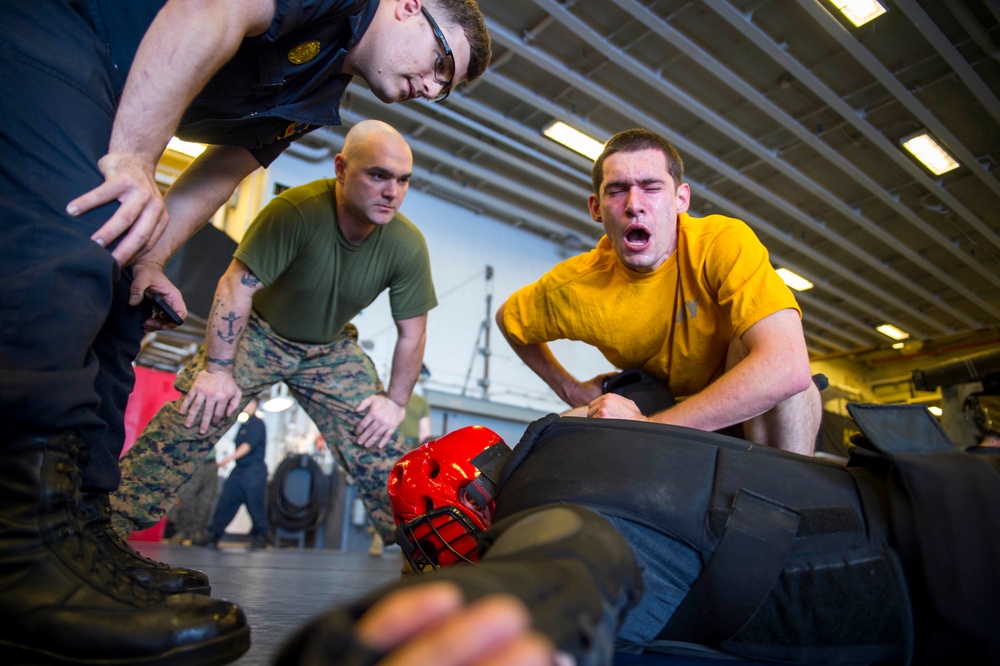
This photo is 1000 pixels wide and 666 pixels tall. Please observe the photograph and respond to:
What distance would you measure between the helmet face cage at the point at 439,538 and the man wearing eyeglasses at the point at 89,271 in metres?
0.37

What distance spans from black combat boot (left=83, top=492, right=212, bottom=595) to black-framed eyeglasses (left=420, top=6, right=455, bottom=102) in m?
1.34

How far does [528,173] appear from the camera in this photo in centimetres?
834

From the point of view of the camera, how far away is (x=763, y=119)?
6996mm

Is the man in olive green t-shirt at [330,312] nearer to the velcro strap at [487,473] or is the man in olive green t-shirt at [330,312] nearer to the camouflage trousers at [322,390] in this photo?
the camouflage trousers at [322,390]

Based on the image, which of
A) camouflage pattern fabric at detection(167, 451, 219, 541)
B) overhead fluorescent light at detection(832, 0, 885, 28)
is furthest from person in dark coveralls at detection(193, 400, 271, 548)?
overhead fluorescent light at detection(832, 0, 885, 28)

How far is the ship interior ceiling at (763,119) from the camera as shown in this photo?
5.62 metres

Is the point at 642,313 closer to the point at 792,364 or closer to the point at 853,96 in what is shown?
the point at 792,364

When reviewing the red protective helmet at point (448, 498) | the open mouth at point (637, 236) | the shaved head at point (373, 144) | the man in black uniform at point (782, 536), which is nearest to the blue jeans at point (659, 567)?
the man in black uniform at point (782, 536)

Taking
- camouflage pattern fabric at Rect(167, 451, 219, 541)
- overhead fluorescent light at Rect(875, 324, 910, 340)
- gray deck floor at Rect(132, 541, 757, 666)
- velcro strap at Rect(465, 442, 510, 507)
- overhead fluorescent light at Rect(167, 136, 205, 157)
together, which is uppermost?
overhead fluorescent light at Rect(167, 136, 205, 157)

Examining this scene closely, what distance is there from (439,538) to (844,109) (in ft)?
22.7

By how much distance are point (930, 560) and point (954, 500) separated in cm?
9

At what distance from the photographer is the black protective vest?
33.7 inches

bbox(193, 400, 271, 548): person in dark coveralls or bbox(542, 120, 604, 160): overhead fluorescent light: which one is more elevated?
A: bbox(542, 120, 604, 160): overhead fluorescent light

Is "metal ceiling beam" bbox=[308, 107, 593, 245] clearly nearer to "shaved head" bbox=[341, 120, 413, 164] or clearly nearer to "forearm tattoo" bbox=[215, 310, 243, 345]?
"shaved head" bbox=[341, 120, 413, 164]
